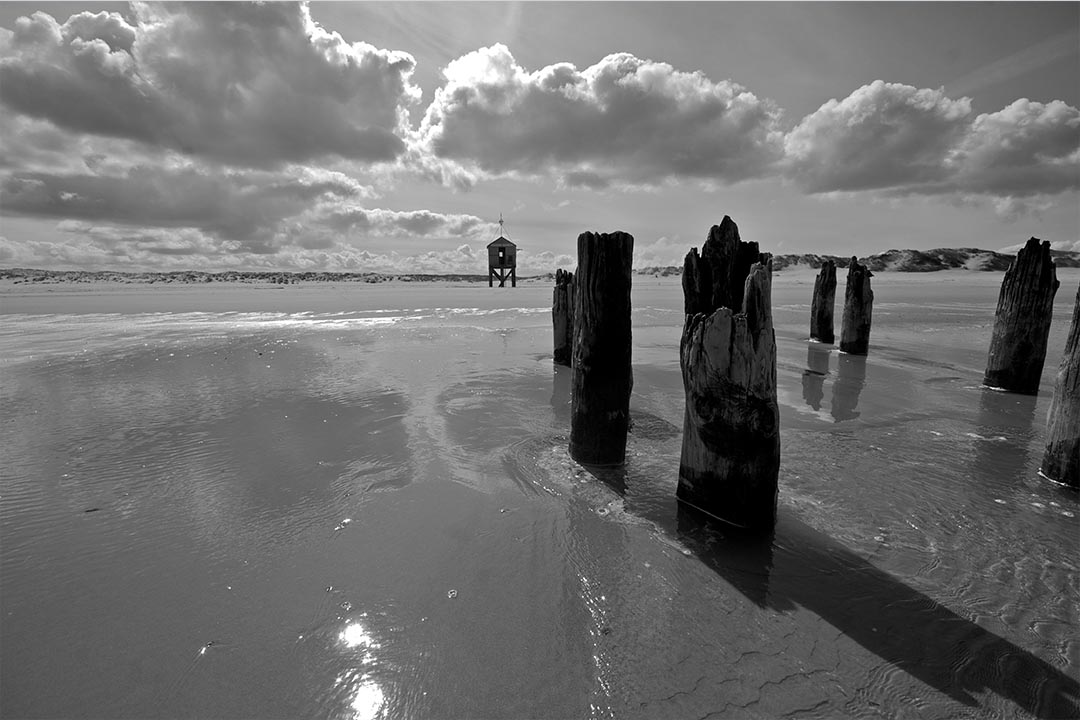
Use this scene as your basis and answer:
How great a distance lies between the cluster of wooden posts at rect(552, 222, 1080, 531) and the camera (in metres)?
3.72

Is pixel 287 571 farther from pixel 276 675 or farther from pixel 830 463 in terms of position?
pixel 830 463

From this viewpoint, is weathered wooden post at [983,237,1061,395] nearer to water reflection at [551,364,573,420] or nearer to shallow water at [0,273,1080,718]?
shallow water at [0,273,1080,718]

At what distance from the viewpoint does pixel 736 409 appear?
148 inches

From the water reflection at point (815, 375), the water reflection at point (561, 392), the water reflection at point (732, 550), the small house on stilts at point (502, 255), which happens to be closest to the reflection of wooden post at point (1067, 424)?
the water reflection at point (815, 375)

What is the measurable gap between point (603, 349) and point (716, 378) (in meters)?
1.65

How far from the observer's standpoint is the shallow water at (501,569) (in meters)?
2.37

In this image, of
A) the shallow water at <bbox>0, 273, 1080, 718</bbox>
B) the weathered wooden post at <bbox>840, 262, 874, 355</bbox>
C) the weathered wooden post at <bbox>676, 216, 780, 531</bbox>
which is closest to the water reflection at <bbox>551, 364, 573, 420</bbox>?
the shallow water at <bbox>0, 273, 1080, 718</bbox>

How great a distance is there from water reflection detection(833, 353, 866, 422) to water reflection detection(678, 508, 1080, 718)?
3973 mm

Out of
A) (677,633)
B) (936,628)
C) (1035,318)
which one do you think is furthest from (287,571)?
(1035,318)

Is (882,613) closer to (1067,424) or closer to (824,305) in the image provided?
(1067,424)

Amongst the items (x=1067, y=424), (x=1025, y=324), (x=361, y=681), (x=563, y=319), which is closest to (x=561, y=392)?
(x=563, y=319)

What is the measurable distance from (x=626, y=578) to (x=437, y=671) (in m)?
1.29

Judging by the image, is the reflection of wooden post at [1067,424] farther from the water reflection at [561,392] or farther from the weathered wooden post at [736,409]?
the water reflection at [561,392]

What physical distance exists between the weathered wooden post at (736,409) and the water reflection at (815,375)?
4.28 meters
